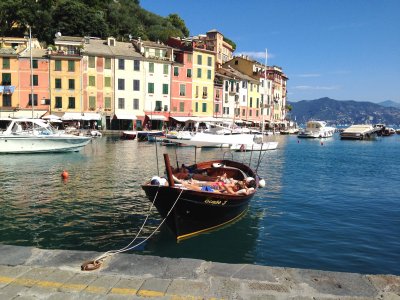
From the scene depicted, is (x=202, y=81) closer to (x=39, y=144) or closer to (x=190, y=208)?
(x=39, y=144)

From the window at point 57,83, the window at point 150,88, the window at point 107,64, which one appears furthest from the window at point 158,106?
the window at point 57,83

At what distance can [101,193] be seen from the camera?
18469mm

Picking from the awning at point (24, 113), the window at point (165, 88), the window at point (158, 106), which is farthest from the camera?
the window at point (165, 88)

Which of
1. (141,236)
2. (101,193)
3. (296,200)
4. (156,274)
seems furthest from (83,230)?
(296,200)

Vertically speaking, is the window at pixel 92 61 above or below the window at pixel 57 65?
above

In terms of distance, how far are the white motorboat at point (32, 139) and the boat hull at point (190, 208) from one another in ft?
83.2

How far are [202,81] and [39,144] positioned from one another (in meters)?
41.0

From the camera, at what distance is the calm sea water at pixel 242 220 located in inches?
440

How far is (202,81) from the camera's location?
230ft

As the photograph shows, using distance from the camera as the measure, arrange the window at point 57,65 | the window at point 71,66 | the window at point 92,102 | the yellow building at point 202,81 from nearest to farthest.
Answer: the window at point 57,65 → the window at point 71,66 → the window at point 92,102 → the yellow building at point 202,81

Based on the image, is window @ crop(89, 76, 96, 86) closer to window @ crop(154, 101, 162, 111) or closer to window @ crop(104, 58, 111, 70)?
window @ crop(104, 58, 111, 70)

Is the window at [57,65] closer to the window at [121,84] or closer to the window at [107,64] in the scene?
the window at [107,64]

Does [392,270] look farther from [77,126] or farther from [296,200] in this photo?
[77,126]

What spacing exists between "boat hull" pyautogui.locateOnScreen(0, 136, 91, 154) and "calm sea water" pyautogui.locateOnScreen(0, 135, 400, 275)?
672 centimetres
